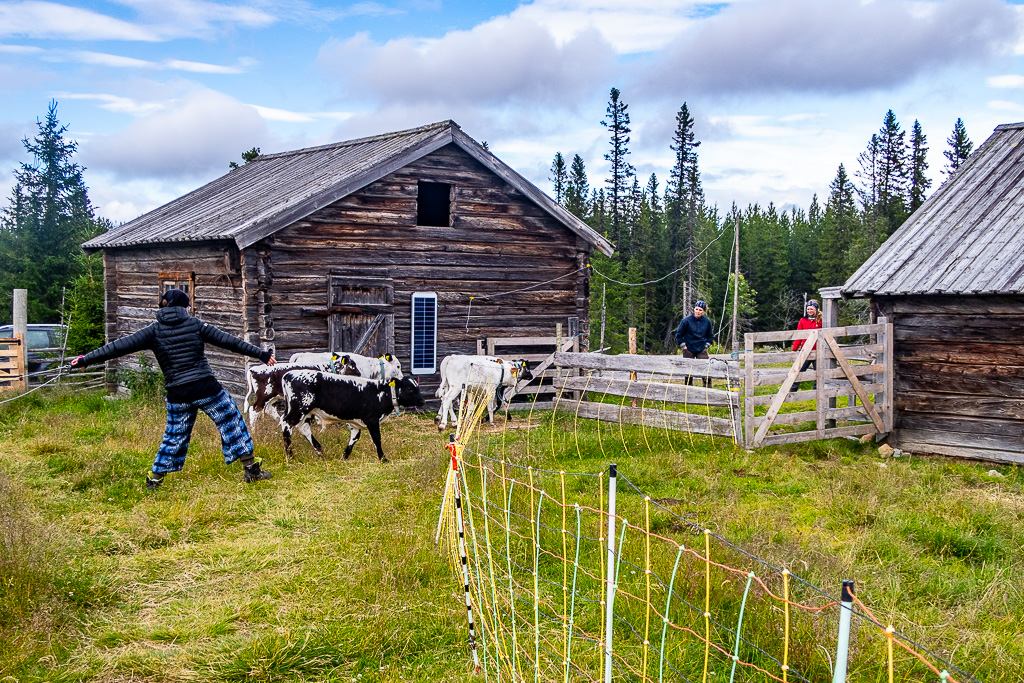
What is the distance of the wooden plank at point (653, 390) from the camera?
1204 cm

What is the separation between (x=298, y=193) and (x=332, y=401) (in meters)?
6.08

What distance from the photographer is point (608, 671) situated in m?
4.26

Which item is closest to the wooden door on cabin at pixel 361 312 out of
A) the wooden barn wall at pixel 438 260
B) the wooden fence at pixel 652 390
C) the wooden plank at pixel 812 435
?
the wooden barn wall at pixel 438 260

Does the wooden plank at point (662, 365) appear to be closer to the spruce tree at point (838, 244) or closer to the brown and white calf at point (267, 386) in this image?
the brown and white calf at point (267, 386)

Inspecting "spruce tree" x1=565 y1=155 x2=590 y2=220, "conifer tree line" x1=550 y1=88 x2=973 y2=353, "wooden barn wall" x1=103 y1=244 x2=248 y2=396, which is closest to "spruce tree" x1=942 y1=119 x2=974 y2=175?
"conifer tree line" x1=550 y1=88 x2=973 y2=353

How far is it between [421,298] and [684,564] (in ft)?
36.2

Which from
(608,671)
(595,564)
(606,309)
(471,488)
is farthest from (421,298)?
(606,309)

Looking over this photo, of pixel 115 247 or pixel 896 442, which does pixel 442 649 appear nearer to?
pixel 896 442

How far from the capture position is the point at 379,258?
52.5ft

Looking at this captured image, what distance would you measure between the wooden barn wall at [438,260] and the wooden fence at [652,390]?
287 centimetres

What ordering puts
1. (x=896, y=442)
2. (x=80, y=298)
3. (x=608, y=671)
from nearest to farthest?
1. (x=608, y=671)
2. (x=896, y=442)
3. (x=80, y=298)

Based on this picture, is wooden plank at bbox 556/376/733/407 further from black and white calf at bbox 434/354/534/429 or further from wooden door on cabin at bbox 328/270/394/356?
wooden door on cabin at bbox 328/270/394/356

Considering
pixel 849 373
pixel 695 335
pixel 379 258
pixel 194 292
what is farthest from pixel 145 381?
pixel 849 373

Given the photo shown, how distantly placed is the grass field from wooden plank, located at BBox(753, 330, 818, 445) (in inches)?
18.3
